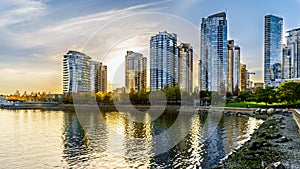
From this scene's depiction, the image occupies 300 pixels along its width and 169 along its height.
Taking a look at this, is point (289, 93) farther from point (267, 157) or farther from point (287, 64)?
point (287, 64)

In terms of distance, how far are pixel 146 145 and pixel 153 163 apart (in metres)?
6.45

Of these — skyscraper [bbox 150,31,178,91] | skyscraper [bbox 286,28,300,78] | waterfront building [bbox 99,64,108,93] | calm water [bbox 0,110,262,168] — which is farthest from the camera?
skyscraper [bbox 286,28,300,78]

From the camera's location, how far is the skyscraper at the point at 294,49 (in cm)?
14950

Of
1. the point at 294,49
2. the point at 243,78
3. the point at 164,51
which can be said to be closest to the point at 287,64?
the point at 294,49

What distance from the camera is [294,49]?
154m

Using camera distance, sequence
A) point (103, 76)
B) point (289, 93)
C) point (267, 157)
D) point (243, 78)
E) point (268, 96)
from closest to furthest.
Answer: point (267, 157), point (103, 76), point (289, 93), point (268, 96), point (243, 78)

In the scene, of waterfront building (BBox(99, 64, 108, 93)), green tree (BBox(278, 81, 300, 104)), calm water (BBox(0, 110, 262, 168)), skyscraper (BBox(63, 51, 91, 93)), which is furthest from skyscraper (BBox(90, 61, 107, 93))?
green tree (BBox(278, 81, 300, 104))

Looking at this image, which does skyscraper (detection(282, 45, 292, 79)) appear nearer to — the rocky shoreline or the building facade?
the building facade

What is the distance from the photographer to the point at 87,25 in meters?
→ 26.8

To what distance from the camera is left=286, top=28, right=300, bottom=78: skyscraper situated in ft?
490

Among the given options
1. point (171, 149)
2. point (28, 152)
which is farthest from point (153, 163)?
point (28, 152)

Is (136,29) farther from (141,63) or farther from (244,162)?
(141,63)

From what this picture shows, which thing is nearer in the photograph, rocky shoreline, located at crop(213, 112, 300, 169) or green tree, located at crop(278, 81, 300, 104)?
rocky shoreline, located at crop(213, 112, 300, 169)

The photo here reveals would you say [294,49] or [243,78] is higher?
[294,49]
